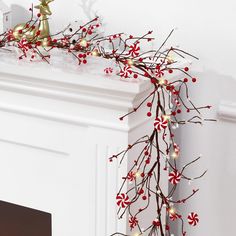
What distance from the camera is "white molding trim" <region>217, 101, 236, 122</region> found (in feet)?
5.19

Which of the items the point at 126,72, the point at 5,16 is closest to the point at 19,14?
the point at 5,16

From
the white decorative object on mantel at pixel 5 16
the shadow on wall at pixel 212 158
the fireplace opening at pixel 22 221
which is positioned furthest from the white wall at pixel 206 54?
the fireplace opening at pixel 22 221

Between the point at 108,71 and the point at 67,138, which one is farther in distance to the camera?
the point at 67,138

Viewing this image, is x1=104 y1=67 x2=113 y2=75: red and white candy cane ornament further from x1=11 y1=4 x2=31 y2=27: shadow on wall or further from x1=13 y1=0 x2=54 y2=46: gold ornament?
x1=11 y1=4 x2=31 y2=27: shadow on wall

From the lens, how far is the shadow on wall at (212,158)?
5.31 ft

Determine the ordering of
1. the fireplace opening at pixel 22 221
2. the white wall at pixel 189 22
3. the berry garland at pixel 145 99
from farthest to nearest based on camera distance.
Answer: the fireplace opening at pixel 22 221
the white wall at pixel 189 22
the berry garland at pixel 145 99

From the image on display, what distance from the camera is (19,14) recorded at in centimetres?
179

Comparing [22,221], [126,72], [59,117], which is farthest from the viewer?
[22,221]

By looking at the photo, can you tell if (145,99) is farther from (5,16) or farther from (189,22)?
(5,16)

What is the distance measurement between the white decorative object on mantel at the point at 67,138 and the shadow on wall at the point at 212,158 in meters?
0.12

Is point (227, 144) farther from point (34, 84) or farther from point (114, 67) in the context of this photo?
point (34, 84)

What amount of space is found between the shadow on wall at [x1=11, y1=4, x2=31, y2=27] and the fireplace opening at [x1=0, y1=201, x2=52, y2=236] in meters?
0.55

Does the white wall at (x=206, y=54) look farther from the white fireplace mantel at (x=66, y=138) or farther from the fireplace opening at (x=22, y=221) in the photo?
the fireplace opening at (x=22, y=221)

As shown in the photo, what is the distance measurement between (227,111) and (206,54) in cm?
16
